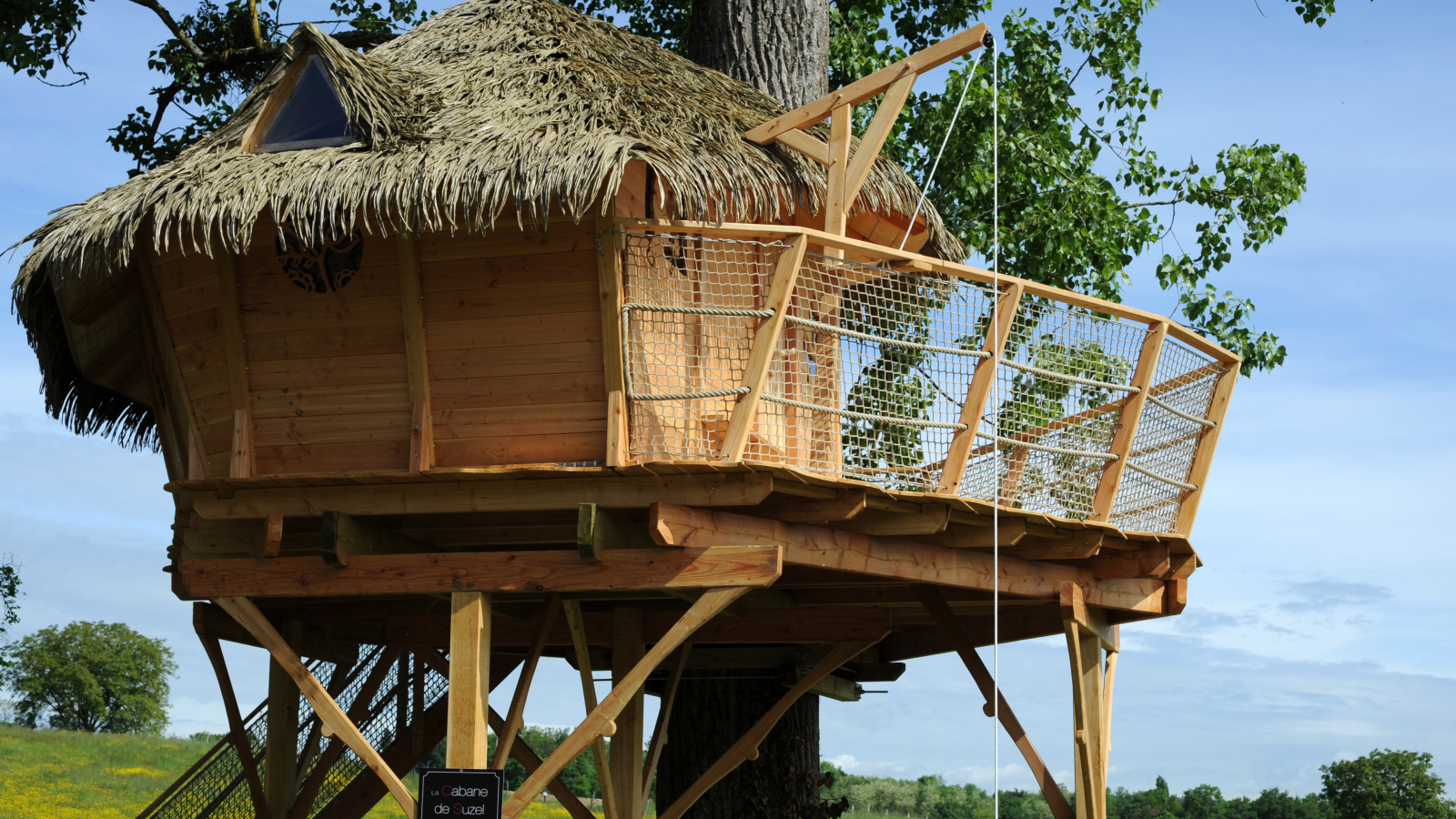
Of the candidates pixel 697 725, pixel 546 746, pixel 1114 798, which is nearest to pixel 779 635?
pixel 697 725

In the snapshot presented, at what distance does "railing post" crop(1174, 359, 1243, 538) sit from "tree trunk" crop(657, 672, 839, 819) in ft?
13.5

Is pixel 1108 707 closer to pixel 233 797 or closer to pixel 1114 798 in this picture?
pixel 233 797

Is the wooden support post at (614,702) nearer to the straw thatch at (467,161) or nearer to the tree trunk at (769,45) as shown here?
the straw thatch at (467,161)

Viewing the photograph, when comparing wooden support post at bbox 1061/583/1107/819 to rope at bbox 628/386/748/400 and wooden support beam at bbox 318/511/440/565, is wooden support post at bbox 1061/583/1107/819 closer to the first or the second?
rope at bbox 628/386/748/400

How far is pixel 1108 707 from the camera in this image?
33.2 ft

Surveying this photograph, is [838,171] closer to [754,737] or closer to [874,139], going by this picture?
[874,139]

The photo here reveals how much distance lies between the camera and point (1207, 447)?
898cm

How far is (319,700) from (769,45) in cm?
742

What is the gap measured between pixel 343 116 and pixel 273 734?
16.1ft

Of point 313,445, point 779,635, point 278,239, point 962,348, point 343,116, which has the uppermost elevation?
point 343,116

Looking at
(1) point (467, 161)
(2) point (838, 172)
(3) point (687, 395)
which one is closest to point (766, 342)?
(3) point (687, 395)

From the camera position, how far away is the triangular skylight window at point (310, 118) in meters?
8.03

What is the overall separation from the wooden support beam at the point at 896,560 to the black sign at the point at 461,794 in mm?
1573

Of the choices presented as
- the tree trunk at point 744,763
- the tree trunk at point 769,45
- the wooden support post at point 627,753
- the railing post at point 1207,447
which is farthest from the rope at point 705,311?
the tree trunk at point 769,45
